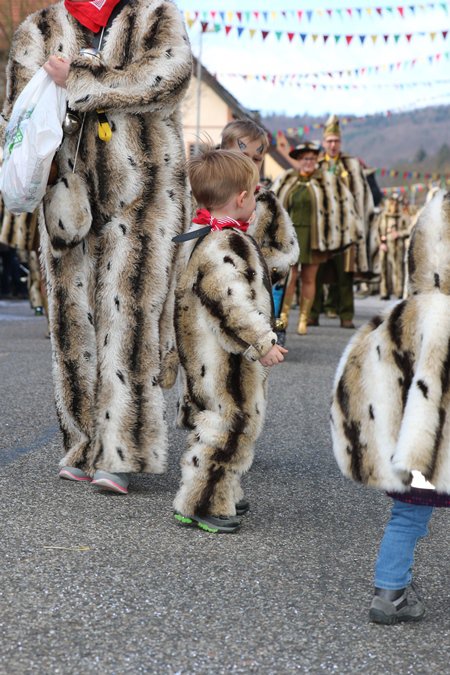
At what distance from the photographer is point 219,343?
387cm

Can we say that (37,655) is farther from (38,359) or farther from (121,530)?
(38,359)

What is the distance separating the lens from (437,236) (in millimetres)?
3021

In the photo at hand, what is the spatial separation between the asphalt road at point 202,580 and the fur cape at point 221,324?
43cm

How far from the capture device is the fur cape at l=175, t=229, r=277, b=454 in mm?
3764

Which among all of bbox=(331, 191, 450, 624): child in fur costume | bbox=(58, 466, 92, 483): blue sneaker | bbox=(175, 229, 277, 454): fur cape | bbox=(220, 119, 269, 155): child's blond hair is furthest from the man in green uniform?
bbox=(331, 191, 450, 624): child in fur costume

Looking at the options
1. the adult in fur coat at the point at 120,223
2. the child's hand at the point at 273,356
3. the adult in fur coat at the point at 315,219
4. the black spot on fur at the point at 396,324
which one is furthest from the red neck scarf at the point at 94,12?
the adult in fur coat at the point at 315,219

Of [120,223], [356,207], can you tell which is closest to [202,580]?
[120,223]

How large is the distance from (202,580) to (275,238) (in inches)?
82.9

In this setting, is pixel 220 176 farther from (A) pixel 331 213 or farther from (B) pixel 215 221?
(A) pixel 331 213

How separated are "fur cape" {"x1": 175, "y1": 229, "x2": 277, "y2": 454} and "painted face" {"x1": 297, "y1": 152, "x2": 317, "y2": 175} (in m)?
7.91

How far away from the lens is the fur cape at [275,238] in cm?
498

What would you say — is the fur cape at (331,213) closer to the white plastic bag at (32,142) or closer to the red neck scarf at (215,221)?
the white plastic bag at (32,142)

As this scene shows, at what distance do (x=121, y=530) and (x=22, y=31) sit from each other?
1.99 meters

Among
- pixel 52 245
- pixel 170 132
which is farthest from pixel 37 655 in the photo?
pixel 170 132
